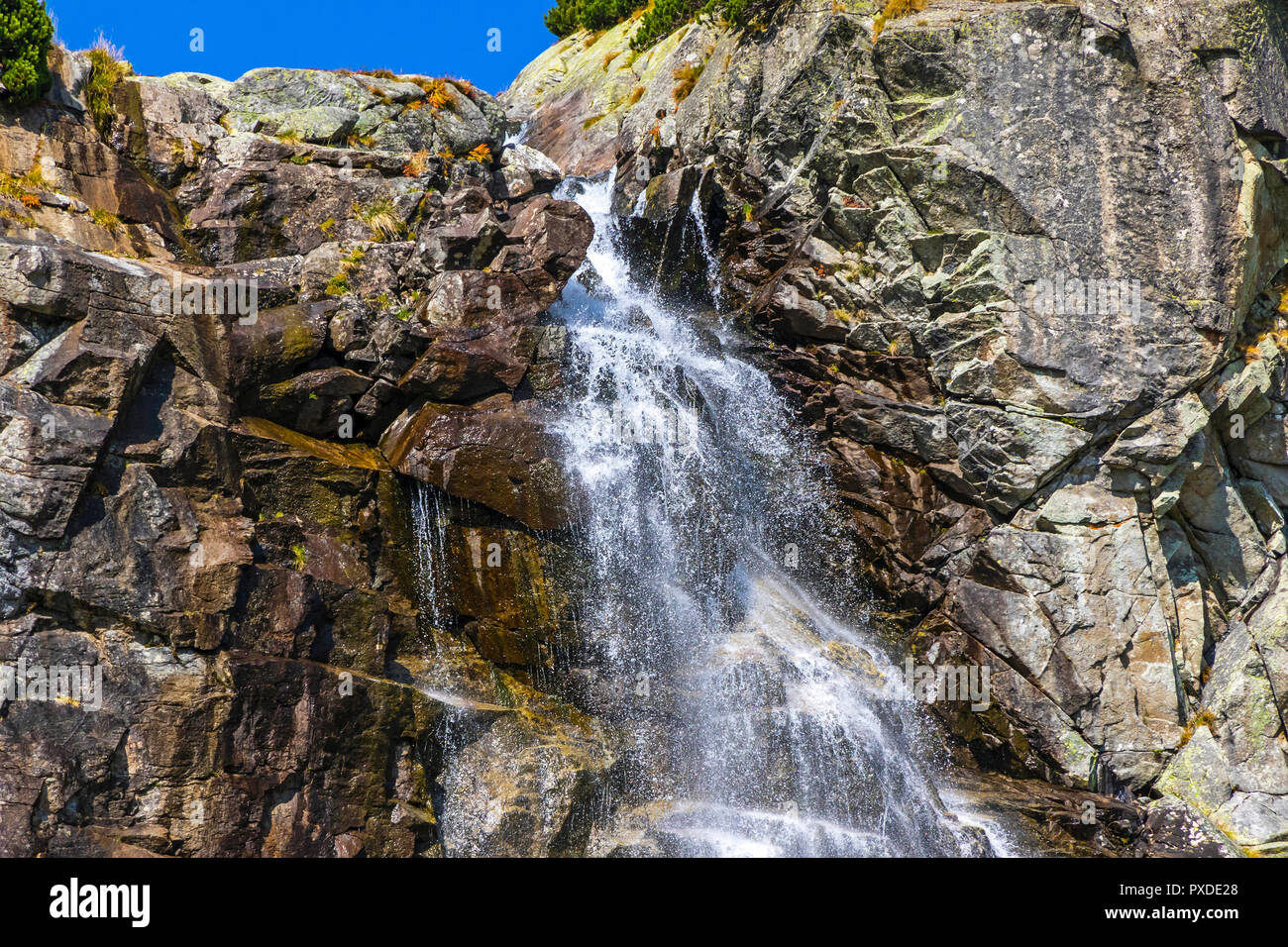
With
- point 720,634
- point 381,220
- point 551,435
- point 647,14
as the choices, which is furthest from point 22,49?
point 647,14

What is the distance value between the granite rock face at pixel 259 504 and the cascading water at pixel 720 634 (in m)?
0.92

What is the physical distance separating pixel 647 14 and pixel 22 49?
57.2 feet

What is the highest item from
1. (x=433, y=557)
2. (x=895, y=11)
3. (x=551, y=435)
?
(x=895, y=11)

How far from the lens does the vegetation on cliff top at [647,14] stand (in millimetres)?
19734

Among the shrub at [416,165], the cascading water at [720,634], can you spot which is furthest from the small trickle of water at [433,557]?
the shrub at [416,165]

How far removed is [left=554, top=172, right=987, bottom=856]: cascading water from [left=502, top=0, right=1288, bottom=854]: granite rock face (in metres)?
1.28

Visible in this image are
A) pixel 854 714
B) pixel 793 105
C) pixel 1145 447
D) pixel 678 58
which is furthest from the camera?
pixel 678 58

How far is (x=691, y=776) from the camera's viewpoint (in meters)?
12.0

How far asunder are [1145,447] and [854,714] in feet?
20.9

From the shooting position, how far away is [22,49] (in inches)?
583

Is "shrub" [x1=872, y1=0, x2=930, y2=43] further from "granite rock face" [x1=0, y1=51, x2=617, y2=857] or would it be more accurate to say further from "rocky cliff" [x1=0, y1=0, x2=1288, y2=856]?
"granite rock face" [x1=0, y1=51, x2=617, y2=857]

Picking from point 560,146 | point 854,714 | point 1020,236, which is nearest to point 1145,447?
point 1020,236

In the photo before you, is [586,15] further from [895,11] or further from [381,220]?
[381,220]
